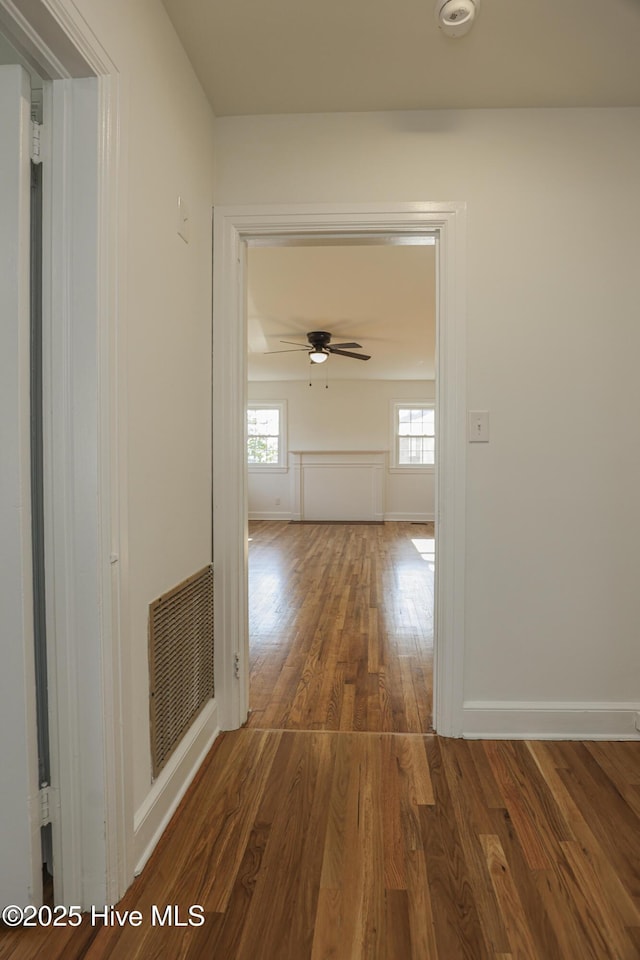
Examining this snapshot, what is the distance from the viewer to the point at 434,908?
4.23 ft

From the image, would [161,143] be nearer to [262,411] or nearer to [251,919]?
[251,919]

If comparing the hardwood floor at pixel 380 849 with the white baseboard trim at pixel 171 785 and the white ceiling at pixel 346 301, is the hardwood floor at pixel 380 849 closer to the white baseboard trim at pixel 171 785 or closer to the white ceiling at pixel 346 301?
the white baseboard trim at pixel 171 785

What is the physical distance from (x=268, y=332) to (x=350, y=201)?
4457mm

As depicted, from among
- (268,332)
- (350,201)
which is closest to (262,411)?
(268,332)

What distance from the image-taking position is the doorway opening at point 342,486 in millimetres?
2617

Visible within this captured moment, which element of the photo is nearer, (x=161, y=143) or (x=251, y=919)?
(x=251, y=919)

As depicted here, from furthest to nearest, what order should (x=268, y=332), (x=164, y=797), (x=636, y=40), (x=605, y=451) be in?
(x=268, y=332) → (x=605, y=451) → (x=636, y=40) → (x=164, y=797)

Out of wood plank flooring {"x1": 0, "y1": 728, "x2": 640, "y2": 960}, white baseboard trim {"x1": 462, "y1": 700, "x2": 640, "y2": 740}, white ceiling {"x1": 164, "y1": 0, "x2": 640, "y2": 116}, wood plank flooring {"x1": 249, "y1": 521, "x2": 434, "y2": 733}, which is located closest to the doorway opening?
wood plank flooring {"x1": 249, "y1": 521, "x2": 434, "y2": 733}

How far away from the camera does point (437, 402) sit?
2.16 metres

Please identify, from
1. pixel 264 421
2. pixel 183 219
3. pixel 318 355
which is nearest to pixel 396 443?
pixel 264 421

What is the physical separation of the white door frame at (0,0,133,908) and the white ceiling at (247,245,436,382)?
1795 mm

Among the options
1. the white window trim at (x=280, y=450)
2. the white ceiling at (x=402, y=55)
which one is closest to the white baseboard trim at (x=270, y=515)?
the white window trim at (x=280, y=450)

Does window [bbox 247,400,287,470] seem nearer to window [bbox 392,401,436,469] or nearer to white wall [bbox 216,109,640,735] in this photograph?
window [bbox 392,401,436,469]

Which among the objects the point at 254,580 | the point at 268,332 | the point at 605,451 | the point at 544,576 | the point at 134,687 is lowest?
the point at 254,580
